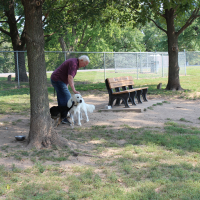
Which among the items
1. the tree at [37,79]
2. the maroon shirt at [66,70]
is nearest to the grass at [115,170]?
the tree at [37,79]

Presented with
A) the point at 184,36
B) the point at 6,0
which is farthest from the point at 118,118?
the point at 184,36

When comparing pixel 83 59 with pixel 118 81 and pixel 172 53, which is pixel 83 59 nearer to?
pixel 118 81

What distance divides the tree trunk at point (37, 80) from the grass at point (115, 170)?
30cm

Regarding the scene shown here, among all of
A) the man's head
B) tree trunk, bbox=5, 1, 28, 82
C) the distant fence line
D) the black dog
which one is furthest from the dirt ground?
tree trunk, bbox=5, 1, 28, 82

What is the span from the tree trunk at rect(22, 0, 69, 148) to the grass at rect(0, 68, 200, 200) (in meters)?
0.30

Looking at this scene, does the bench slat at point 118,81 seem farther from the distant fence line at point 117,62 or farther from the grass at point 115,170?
the distant fence line at point 117,62

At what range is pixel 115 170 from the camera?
3666 millimetres

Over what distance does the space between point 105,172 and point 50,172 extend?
2.55 feet

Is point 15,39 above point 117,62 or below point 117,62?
above

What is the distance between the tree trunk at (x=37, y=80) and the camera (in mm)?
4512

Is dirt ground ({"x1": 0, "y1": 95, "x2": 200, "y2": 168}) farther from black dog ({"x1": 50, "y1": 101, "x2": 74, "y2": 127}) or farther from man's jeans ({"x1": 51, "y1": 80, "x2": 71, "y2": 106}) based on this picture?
man's jeans ({"x1": 51, "y1": 80, "x2": 71, "y2": 106})

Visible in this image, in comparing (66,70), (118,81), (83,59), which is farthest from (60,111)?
(118,81)

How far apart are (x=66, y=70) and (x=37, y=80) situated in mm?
1481

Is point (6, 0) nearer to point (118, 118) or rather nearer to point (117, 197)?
point (118, 118)
